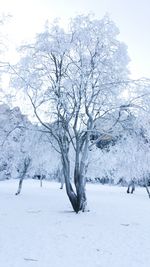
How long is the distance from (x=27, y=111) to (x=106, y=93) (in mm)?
4585

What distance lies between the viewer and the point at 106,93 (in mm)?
17375

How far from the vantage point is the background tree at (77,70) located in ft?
56.8

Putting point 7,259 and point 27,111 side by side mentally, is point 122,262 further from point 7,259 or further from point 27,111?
point 27,111

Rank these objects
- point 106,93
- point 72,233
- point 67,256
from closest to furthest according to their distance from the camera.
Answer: point 67,256 < point 72,233 < point 106,93

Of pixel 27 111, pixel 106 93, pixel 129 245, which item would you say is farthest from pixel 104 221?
pixel 27 111

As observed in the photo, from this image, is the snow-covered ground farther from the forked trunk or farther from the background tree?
the background tree

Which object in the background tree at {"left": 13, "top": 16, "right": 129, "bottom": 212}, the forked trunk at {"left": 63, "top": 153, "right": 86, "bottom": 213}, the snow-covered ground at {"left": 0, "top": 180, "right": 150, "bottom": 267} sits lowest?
the snow-covered ground at {"left": 0, "top": 180, "right": 150, "bottom": 267}

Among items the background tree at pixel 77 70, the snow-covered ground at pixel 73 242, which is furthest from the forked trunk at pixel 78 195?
the snow-covered ground at pixel 73 242

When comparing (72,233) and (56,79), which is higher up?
(56,79)

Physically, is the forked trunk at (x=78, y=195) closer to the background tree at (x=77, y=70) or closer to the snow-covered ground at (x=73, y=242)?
the background tree at (x=77, y=70)

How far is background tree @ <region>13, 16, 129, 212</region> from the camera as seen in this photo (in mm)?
17312

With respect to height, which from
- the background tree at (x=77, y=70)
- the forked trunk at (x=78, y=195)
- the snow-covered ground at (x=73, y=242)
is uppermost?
the background tree at (x=77, y=70)

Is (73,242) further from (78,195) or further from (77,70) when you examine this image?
(77,70)

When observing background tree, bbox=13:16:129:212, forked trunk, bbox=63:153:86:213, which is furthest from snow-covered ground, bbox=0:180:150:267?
background tree, bbox=13:16:129:212
